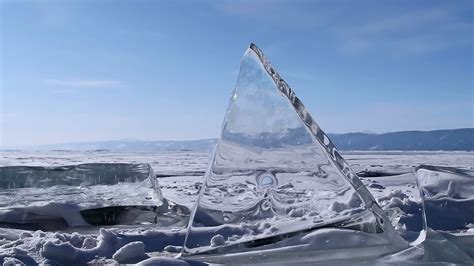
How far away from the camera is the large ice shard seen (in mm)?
2062

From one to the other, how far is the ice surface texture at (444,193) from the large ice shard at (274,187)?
1.09 ft

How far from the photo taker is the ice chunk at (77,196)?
3.51 metres

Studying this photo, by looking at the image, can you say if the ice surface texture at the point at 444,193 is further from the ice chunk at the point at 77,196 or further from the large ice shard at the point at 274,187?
the ice chunk at the point at 77,196

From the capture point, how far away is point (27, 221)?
11.4 feet

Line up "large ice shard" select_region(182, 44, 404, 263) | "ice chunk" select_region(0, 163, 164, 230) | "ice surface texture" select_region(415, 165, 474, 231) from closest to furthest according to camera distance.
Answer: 1. "large ice shard" select_region(182, 44, 404, 263)
2. "ice surface texture" select_region(415, 165, 474, 231)
3. "ice chunk" select_region(0, 163, 164, 230)

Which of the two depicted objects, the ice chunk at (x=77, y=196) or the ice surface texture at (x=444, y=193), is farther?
the ice chunk at (x=77, y=196)

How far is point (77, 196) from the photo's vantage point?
418cm

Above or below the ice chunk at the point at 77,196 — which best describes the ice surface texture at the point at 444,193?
above

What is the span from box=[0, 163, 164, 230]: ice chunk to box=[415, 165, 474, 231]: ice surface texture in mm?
2061

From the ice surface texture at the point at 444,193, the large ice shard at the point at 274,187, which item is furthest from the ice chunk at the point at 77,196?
the ice surface texture at the point at 444,193

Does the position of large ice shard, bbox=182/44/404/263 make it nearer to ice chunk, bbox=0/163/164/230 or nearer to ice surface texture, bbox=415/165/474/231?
ice surface texture, bbox=415/165/474/231

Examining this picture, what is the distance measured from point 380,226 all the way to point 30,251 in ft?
5.41

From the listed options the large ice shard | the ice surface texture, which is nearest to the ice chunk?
the large ice shard

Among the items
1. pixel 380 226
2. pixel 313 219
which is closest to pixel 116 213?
pixel 313 219
